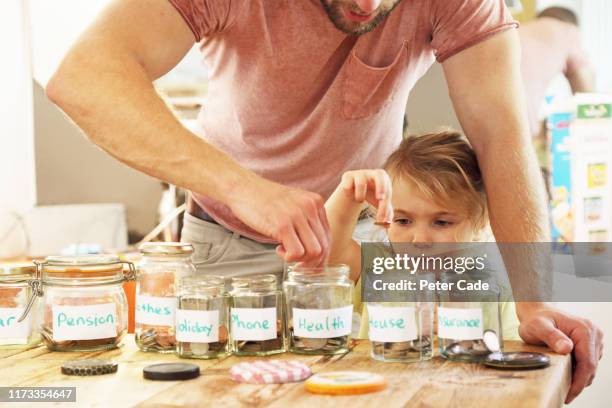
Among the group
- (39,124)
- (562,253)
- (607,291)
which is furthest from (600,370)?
(39,124)

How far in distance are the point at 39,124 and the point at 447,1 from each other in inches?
111

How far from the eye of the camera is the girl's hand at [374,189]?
1117mm

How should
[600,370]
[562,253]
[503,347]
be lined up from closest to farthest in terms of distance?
[503,347] → [600,370] → [562,253]

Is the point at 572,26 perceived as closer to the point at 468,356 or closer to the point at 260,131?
the point at 260,131

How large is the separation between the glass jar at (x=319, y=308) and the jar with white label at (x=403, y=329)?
0.04m

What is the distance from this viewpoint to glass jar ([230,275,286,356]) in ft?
3.53

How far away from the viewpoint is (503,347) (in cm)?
115

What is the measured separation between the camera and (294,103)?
1583mm

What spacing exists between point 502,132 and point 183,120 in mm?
660

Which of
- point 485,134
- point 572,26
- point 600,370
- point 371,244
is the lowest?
point 600,370

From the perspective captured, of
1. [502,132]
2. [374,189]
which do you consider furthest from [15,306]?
[502,132]

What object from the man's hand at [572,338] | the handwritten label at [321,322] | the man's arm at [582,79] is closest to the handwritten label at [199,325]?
the handwritten label at [321,322]

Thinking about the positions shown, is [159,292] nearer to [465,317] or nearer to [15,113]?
Result: [465,317]

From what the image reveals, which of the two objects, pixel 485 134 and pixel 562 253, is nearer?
pixel 485 134
